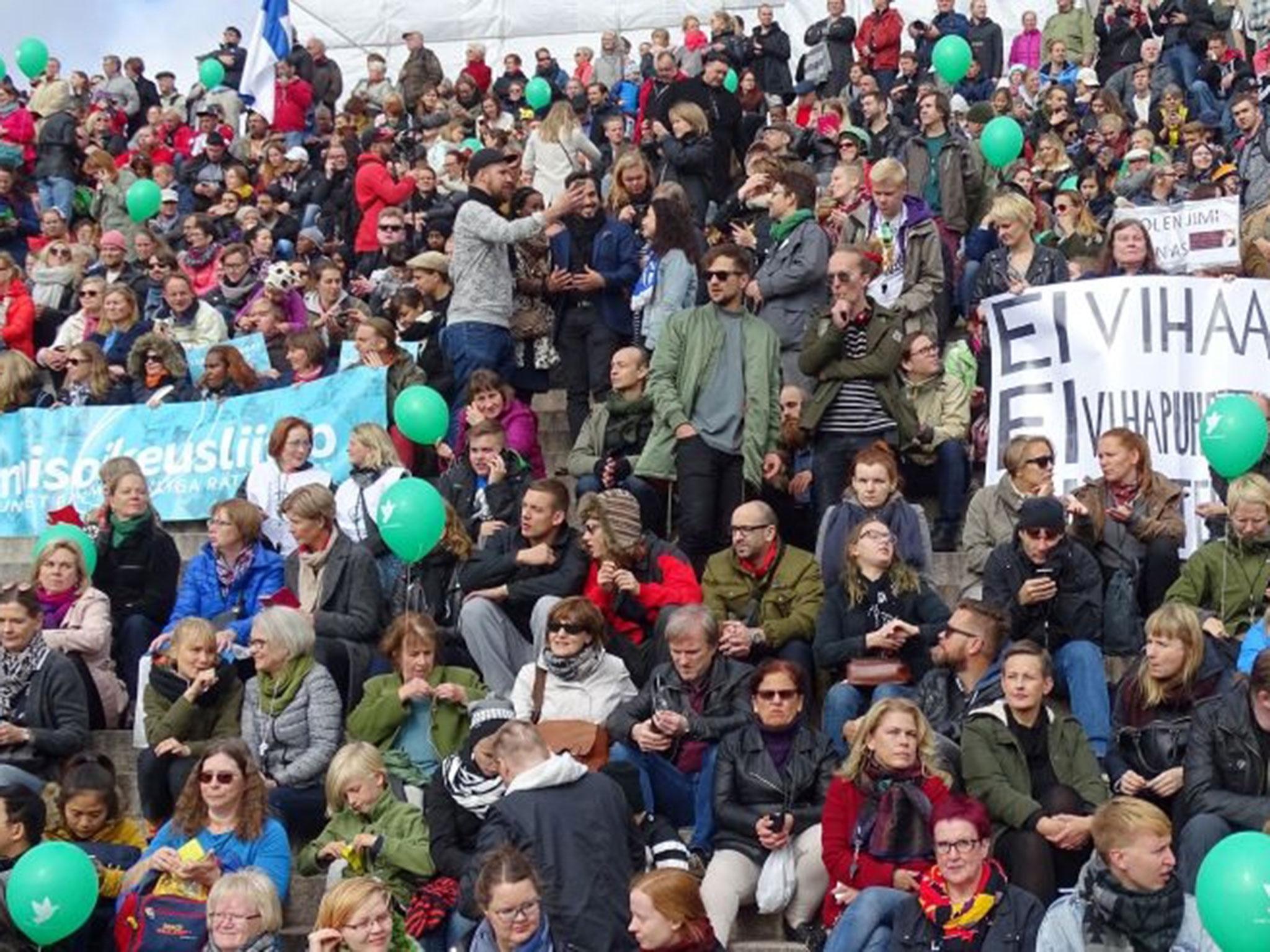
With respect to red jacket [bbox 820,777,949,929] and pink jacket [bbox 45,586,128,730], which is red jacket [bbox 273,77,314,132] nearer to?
pink jacket [bbox 45,586,128,730]

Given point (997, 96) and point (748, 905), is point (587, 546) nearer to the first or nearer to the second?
point (748, 905)

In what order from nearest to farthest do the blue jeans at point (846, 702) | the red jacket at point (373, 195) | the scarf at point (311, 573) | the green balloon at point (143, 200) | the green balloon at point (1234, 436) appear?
the blue jeans at point (846, 702) < the green balloon at point (1234, 436) < the scarf at point (311, 573) < the red jacket at point (373, 195) < the green balloon at point (143, 200)

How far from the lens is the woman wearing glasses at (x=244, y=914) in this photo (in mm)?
9062

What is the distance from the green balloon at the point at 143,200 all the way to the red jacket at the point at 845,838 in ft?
40.1

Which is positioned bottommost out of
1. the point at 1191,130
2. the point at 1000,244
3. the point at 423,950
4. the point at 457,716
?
the point at 423,950

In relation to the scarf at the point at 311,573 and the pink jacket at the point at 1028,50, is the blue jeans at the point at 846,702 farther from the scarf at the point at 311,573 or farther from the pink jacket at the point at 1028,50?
the pink jacket at the point at 1028,50

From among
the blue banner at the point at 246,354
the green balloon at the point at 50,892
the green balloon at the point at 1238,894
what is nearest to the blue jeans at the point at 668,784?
the green balloon at the point at 50,892

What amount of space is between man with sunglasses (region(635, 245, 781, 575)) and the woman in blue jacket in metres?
1.76

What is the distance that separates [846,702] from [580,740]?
107cm

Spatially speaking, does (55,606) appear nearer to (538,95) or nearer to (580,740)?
(580,740)

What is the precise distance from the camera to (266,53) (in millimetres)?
25141

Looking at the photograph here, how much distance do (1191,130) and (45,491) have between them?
8064mm

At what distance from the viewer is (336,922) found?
871 cm

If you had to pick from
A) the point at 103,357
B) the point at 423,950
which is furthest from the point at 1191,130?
the point at 423,950
